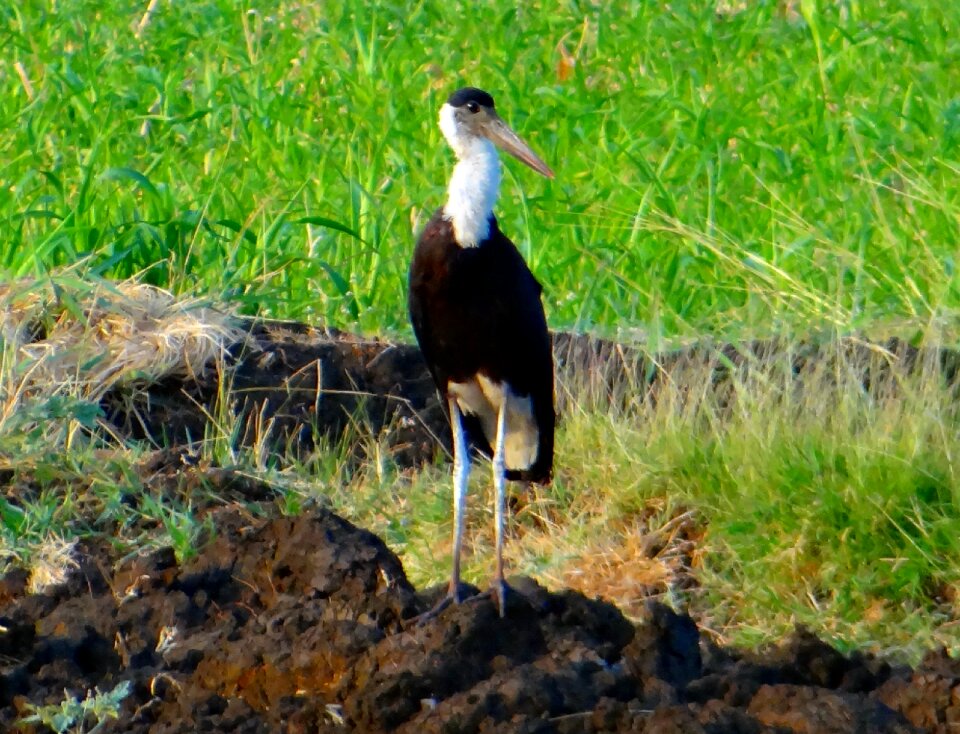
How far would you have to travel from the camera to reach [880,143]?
6.65m

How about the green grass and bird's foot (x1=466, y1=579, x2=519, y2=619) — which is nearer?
bird's foot (x1=466, y1=579, x2=519, y2=619)

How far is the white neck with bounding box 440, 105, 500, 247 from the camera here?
3.63 meters

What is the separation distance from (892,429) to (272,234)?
2418mm

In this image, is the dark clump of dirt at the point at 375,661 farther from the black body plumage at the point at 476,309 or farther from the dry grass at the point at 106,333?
the dry grass at the point at 106,333

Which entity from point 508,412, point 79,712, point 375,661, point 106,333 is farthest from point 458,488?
point 106,333

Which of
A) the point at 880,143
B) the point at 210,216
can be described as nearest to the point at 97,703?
the point at 210,216

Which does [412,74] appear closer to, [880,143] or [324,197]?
[324,197]

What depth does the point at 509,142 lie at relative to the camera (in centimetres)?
396

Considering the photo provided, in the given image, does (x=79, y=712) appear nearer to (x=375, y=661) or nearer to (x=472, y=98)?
(x=375, y=661)

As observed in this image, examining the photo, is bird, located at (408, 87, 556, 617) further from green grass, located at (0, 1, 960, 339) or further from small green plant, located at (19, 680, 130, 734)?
green grass, located at (0, 1, 960, 339)

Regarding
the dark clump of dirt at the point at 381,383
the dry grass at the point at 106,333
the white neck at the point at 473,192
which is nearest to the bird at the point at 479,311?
the white neck at the point at 473,192

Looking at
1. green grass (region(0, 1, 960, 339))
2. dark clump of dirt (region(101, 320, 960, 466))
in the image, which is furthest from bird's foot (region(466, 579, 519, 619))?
green grass (region(0, 1, 960, 339))

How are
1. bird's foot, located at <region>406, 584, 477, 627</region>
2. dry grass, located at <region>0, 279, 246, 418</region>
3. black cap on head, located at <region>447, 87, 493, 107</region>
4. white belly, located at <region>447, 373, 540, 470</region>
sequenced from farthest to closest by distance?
dry grass, located at <region>0, 279, 246, 418</region>, black cap on head, located at <region>447, 87, 493, 107</region>, white belly, located at <region>447, 373, 540, 470</region>, bird's foot, located at <region>406, 584, 477, 627</region>

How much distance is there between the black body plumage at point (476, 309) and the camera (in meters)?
3.64
